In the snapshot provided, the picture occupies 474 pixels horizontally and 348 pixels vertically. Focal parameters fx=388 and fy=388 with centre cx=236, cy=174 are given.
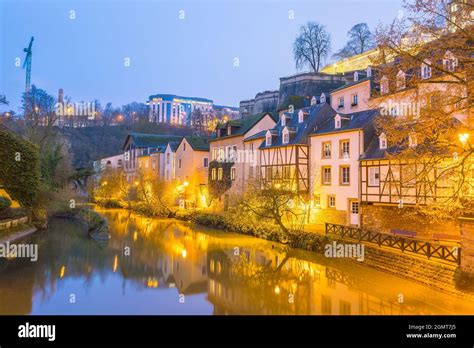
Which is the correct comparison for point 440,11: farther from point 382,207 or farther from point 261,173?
point 261,173

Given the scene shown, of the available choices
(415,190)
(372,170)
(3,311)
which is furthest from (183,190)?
(3,311)

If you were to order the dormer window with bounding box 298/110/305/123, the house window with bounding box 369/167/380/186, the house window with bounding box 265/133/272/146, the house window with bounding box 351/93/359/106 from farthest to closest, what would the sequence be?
the house window with bounding box 351/93/359/106
the house window with bounding box 265/133/272/146
the dormer window with bounding box 298/110/305/123
the house window with bounding box 369/167/380/186

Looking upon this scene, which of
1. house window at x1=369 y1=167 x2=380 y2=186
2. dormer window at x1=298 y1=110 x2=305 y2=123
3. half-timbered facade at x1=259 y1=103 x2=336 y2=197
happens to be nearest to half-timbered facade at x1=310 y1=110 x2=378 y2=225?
half-timbered facade at x1=259 y1=103 x2=336 y2=197

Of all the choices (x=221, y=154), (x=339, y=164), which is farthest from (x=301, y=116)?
(x=221, y=154)

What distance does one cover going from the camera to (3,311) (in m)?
10.9

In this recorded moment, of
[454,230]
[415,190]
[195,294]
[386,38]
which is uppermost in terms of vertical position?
[386,38]

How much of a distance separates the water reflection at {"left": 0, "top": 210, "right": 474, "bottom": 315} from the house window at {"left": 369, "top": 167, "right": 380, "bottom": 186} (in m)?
5.64

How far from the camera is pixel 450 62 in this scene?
37.9 ft

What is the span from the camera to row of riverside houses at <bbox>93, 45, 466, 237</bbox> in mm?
20328

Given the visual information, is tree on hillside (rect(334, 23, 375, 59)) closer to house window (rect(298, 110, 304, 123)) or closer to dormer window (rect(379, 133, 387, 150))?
house window (rect(298, 110, 304, 123))

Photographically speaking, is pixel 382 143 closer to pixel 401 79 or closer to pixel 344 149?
pixel 344 149

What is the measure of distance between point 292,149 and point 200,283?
14.0m
